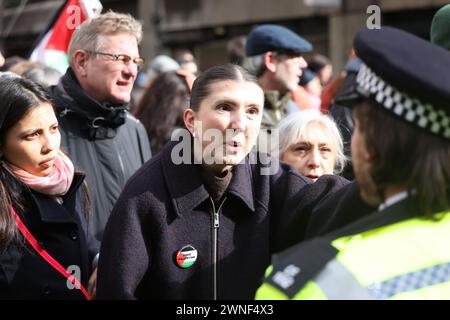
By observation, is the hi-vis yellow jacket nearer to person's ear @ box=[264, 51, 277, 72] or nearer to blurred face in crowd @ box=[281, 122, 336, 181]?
blurred face in crowd @ box=[281, 122, 336, 181]

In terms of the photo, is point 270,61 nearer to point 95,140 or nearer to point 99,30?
point 99,30

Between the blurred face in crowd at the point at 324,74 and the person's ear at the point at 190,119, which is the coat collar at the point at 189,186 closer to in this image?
the person's ear at the point at 190,119

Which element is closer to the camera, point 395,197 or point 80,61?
point 395,197

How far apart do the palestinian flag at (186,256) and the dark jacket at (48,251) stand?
0.63 m

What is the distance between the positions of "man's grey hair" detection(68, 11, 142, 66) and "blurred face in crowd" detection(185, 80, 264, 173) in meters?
1.57

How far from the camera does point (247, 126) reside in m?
2.65

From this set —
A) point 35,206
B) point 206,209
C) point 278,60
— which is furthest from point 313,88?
point 206,209

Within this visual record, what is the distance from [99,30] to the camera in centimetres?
409

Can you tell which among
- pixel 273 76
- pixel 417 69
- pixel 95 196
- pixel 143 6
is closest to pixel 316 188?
pixel 417 69

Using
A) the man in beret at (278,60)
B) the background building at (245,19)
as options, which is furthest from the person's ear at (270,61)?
the background building at (245,19)

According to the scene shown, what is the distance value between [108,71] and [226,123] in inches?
63.8

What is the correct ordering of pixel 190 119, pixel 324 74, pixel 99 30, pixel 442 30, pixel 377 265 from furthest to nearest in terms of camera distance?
pixel 324 74
pixel 99 30
pixel 442 30
pixel 190 119
pixel 377 265

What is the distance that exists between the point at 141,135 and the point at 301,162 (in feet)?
3.46

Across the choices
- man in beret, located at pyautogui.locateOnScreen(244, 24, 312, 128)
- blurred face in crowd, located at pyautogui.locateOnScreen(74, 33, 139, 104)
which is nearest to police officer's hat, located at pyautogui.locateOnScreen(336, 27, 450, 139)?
blurred face in crowd, located at pyautogui.locateOnScreen(74, 33, 139, 104)
